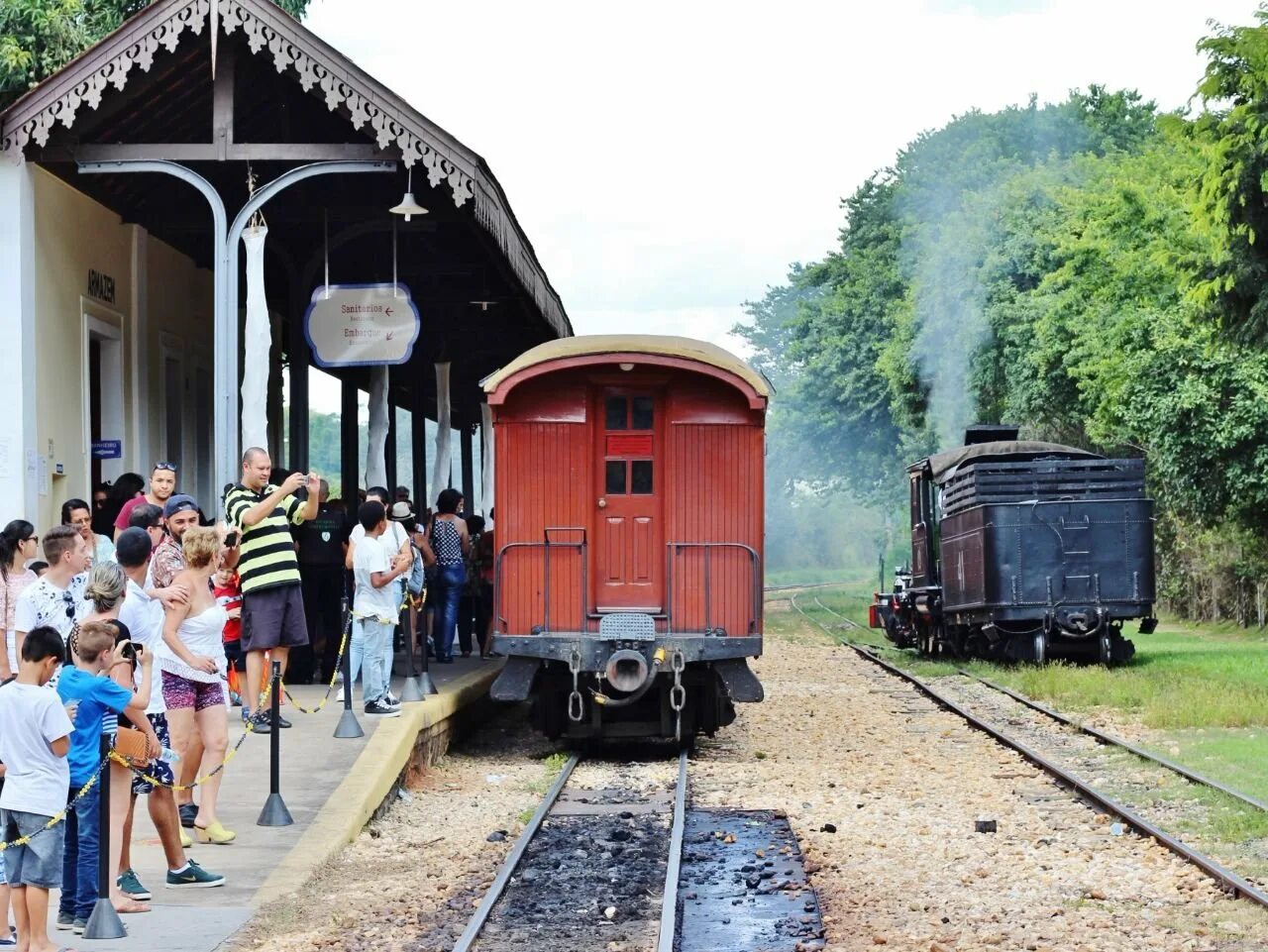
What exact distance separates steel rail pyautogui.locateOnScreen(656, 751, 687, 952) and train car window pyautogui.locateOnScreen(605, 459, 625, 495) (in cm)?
250

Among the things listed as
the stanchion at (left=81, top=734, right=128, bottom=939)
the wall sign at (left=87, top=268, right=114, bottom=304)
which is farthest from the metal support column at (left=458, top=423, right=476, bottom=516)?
the stanchion at (left=81, top=734, right=128, bottom=939)

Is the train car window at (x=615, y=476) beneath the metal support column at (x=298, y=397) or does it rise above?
beneath

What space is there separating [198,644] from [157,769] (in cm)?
79

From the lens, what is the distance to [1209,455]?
28891mm

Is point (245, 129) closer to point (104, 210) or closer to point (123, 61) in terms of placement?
point (104, 210)

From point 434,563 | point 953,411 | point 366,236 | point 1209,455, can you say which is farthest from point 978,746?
point 953,411

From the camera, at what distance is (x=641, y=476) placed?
13977 millimetres

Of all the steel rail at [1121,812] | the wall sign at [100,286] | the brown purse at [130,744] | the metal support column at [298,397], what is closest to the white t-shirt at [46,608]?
the brown purse at [130,744]

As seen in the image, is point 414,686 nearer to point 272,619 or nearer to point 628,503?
point 628,503

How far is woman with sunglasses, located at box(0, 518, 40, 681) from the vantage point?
8570 mm

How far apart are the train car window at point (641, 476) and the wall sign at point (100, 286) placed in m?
5.72

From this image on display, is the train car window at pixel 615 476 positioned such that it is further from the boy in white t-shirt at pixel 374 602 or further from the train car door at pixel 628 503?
the boy in white t-shirt at pixel 374 602

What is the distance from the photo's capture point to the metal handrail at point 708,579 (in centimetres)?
1364

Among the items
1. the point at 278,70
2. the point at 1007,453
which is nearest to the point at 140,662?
the point at 278,70
